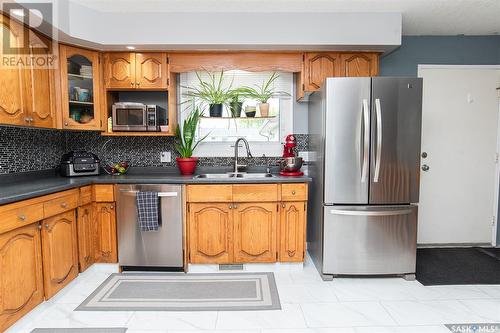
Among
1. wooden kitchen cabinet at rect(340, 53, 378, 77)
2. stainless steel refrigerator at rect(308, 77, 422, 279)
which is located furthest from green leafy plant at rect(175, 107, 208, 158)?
wooden kitchen cabinet at rect(340, 53, 378, 77)

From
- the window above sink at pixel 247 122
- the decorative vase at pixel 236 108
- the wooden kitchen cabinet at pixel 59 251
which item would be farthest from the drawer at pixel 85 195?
the decorative vase at pixel 236 108

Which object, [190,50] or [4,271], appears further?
[190,50]

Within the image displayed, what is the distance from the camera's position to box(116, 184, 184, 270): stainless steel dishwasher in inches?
107

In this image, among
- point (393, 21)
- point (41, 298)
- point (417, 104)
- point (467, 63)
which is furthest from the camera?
point (467, 63)

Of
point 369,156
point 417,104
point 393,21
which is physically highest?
point 393,21

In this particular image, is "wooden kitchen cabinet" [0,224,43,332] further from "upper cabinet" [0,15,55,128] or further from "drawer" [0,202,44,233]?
"upper cabinet" [0,15,55,128]

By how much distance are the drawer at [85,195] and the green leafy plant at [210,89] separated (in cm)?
144

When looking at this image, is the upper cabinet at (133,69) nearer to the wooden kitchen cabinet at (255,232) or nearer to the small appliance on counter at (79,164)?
the small appliance on counter at (79,164)

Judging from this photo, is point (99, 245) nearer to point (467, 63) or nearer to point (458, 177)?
point (458, 177)

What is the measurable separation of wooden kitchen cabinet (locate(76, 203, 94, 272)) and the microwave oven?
832 millimetres

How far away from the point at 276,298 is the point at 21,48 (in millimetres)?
2800

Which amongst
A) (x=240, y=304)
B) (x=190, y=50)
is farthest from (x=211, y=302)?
(x=190, y=50)

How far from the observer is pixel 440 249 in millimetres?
3402

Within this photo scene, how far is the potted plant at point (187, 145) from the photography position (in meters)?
3.14
